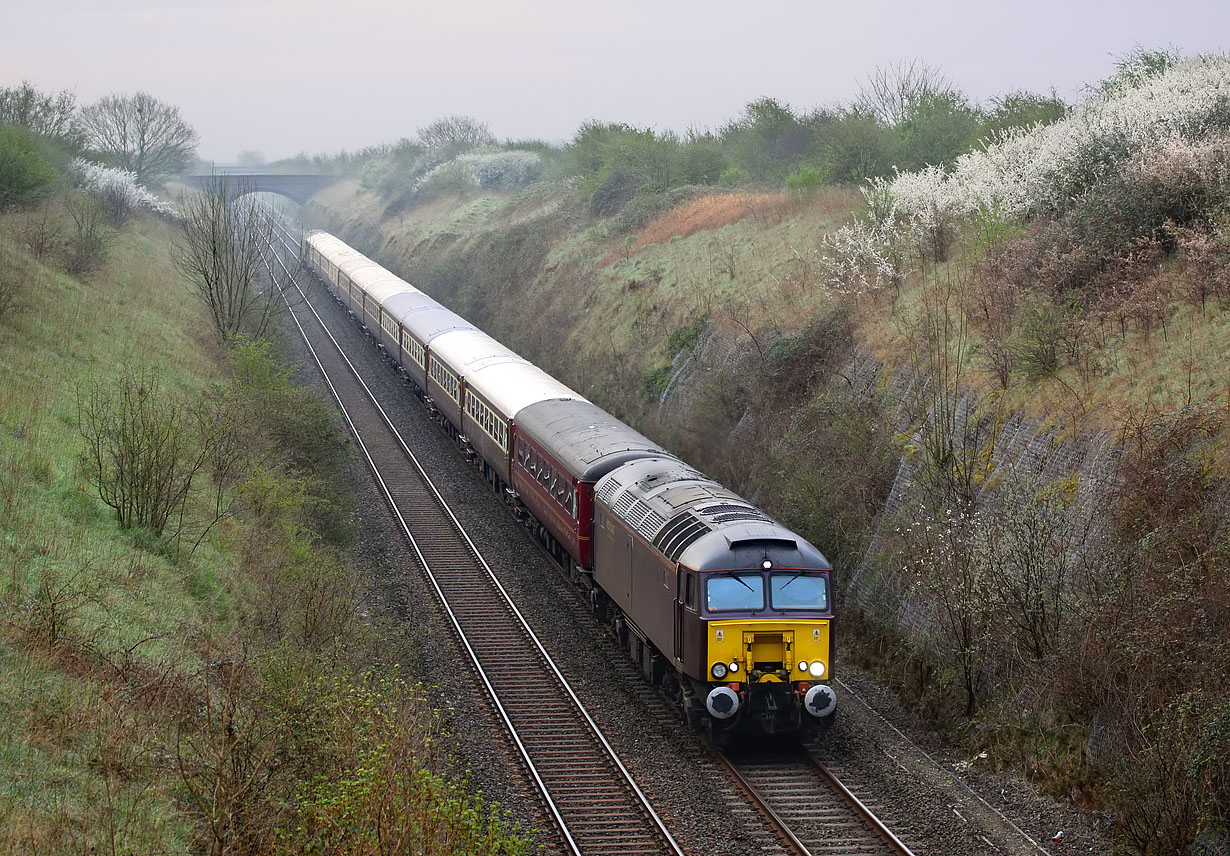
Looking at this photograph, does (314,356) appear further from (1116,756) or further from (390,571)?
(1116,756)

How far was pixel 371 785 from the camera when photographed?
9.23 m

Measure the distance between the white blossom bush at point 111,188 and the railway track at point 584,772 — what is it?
47.1 meters

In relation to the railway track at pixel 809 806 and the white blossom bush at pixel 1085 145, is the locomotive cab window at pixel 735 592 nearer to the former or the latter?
the railway track at pixel 809 806

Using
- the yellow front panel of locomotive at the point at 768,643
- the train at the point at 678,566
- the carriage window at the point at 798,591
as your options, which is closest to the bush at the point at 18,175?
the train at the point at 678,566

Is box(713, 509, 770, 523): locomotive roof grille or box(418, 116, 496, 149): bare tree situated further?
box(418, 116, 496, 149): bare tree

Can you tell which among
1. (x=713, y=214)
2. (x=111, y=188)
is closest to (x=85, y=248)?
(x=713, y=214)

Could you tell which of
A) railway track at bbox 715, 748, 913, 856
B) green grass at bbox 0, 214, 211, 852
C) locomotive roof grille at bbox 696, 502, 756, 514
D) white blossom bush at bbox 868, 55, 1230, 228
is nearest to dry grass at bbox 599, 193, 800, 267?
white blossom bush at bbox 868, 55, 1230, 228

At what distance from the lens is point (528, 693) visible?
17.2 metres

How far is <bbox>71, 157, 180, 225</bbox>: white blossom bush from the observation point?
61.3 m

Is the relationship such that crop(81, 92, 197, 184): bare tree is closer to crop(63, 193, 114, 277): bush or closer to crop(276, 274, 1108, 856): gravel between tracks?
crop(63, 193, 114, 277): bush

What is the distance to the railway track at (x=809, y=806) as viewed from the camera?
12375 millimetres

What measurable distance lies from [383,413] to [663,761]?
24714 millimetres

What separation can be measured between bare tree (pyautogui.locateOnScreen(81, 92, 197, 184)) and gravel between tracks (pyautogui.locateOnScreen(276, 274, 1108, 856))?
76650 mm

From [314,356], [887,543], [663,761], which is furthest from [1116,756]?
[314,356]
